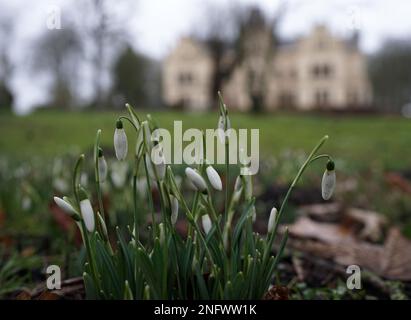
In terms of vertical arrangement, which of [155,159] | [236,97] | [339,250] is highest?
[236,97]

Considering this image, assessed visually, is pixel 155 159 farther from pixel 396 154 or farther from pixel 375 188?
pixel 396 154

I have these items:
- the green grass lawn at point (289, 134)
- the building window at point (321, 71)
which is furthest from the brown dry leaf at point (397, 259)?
the building window at point (321, 71)

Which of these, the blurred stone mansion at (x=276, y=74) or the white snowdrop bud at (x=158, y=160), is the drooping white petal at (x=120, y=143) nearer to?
the white snowdrop bud at (x=158, y=160)

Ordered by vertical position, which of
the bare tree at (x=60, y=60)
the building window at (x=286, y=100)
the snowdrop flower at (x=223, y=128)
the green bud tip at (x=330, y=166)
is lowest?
the green bud tip at (x=330, y=166)

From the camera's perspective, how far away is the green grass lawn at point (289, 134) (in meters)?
4.22

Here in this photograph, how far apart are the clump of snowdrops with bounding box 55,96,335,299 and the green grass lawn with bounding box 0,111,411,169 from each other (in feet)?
9.29

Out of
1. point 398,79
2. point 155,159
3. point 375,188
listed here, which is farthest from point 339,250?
point 398,79

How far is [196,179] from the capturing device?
54cm

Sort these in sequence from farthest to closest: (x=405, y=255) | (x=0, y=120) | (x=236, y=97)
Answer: (x=0, y=120), (x=236, y=97), (x=405, y=255)

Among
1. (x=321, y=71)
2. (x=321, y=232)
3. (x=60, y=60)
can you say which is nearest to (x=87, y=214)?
(x=321, y=232)

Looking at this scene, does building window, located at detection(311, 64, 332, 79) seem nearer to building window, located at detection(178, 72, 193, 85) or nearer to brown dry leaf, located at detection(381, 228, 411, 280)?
building window, located at detection(178, 72, 193, 85)

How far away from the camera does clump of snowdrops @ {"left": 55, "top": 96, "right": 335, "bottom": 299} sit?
0.56 metres

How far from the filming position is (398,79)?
5645 millimetres
